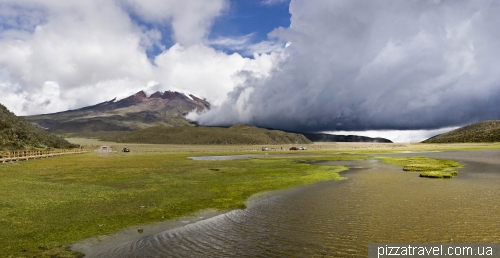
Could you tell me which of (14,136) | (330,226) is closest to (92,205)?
(330,226)

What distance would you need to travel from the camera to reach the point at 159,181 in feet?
133

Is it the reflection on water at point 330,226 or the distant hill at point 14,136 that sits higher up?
the distant hill at point 14,136

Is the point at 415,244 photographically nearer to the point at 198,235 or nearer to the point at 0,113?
the point at 198,235

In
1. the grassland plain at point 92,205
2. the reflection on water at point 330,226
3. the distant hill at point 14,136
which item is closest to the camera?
the reflection on water at point 330,226

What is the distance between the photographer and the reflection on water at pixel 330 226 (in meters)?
16.1

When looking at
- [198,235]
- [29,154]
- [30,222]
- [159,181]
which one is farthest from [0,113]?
[198,235]

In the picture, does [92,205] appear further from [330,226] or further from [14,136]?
[14,136]

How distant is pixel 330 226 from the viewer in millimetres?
19953

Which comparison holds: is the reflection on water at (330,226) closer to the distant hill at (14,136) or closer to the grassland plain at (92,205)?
the grassland plain at (92,205)

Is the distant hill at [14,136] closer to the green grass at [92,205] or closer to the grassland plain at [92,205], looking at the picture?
the green grass at [92,205]

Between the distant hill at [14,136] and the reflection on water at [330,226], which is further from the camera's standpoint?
the distant hill at [14,136]

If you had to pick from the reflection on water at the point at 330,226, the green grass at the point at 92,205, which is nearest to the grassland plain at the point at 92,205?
the green grass at the point at 92,205

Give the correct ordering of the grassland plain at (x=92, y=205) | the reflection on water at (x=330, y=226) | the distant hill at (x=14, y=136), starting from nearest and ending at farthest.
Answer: the reflection on water at (x=330, y=226), the grassland plain at (x=92, y=205), the distant hill at (x=14, y=136)

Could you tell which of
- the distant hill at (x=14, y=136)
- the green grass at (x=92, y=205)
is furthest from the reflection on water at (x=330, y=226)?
the distant hill at (x=14, y=136)
